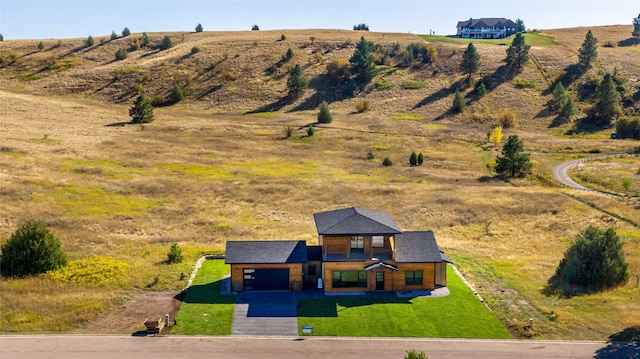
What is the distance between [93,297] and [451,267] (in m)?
32.6

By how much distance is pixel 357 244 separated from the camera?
138ft

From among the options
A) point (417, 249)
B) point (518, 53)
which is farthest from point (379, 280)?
point (518, 53)

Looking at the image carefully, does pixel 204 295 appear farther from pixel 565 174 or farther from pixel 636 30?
pixel 636 30

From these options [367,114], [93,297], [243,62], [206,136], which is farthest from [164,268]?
[243,62]

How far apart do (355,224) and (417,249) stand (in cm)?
610

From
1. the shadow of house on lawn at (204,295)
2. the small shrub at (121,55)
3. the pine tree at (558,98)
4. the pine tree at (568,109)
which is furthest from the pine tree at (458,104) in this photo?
the small shrub at (121,55)

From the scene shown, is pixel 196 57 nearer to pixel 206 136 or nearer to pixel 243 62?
pixel 243 62

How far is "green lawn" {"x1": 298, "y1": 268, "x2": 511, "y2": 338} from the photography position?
3438cm

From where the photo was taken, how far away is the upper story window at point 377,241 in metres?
42.0

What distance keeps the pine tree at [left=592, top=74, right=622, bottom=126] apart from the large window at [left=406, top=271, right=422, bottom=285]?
11253 cm

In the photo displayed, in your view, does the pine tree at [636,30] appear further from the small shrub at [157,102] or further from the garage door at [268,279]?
the garage door at [268,279]

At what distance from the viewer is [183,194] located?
237ft

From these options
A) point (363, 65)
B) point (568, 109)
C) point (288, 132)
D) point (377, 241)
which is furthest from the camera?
point (363, 65)

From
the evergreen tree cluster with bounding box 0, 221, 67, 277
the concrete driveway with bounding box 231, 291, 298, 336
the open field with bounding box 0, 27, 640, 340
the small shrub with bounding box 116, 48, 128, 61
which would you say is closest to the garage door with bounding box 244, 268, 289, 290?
the concrete driveway with bounding box 231, 291, 298, 336
